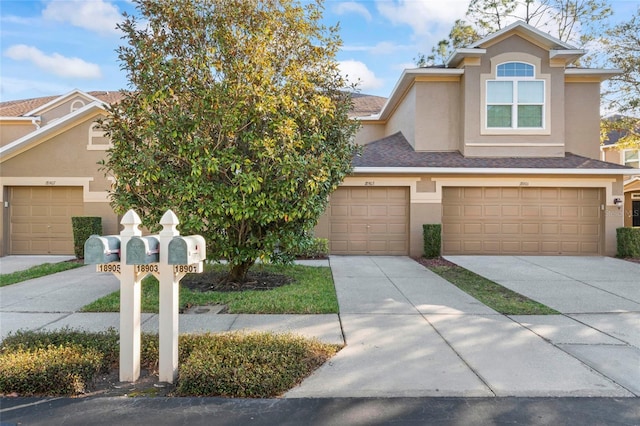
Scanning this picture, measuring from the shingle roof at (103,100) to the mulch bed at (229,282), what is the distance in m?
12.2

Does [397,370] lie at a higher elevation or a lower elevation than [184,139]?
lower

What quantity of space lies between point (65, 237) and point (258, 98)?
10.2m

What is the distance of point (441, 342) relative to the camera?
187 inches

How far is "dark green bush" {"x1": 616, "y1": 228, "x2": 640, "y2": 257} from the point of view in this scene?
38.9 ft

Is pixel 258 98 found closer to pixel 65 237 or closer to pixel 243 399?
pixel 243 399

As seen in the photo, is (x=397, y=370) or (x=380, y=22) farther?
(x=380, y=22)

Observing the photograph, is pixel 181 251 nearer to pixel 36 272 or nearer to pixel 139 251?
pixel 139 251

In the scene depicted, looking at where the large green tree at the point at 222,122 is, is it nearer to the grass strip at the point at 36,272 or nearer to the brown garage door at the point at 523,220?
the grass strip at the point at 36,272

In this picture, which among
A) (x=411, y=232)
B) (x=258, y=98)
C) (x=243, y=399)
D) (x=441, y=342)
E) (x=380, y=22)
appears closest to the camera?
(x=243, y=399)

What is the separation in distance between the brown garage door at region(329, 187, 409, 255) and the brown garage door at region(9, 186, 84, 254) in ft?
28.8

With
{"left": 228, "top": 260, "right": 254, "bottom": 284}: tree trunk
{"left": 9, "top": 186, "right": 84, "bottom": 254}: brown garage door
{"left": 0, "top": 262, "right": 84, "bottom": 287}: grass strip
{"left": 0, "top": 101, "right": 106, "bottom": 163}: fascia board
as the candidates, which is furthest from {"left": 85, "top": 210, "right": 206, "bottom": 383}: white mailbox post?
{"left": 9, "top": 186, "right": 84, "bottom": 254}: brown garage door

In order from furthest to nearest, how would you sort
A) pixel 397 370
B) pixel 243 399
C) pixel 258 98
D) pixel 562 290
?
pixel 562 290, pixel 258 98, pixel 397 370, pixel 243 399

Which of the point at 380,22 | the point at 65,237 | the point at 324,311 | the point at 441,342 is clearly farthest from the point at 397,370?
the point at 65,237

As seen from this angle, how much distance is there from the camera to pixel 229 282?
7848 millimetres
